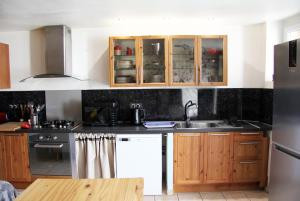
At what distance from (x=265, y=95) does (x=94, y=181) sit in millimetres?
2630

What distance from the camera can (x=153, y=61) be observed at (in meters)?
3.15

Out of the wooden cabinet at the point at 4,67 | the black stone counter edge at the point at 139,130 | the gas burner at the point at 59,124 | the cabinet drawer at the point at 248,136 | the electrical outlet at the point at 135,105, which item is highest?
the wooden cabinet at the point at 4,67

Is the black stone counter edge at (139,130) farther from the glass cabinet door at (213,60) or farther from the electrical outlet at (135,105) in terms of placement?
the glass cabinet door at (213,60)

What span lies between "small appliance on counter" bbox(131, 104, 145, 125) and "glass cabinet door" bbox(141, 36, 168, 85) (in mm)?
380

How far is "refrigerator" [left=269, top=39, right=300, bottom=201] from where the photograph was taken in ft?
6.34

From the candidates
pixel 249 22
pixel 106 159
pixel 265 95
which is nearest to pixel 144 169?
pixel 106 159

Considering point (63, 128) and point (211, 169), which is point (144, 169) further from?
point (63, 128)

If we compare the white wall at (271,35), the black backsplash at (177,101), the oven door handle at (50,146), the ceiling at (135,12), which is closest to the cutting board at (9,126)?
the oven door handle at (50,146)

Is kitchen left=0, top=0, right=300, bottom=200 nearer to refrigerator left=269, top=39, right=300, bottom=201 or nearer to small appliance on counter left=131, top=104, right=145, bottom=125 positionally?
small appliance on counter left=131, top=104, right=145, bottom=125

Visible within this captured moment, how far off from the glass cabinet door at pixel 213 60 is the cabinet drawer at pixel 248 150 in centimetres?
83

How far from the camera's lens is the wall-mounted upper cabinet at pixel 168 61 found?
307cm

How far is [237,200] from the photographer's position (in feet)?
9.29

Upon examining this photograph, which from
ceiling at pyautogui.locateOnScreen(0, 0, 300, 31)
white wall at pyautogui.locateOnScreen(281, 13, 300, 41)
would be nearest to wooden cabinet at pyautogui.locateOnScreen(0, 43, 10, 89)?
ceiling at pyautogui.locateOnScreen(0, 0, 300, 31)

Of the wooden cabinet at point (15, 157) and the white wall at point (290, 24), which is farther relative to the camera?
the wooden cabinet at point (15, 157)
